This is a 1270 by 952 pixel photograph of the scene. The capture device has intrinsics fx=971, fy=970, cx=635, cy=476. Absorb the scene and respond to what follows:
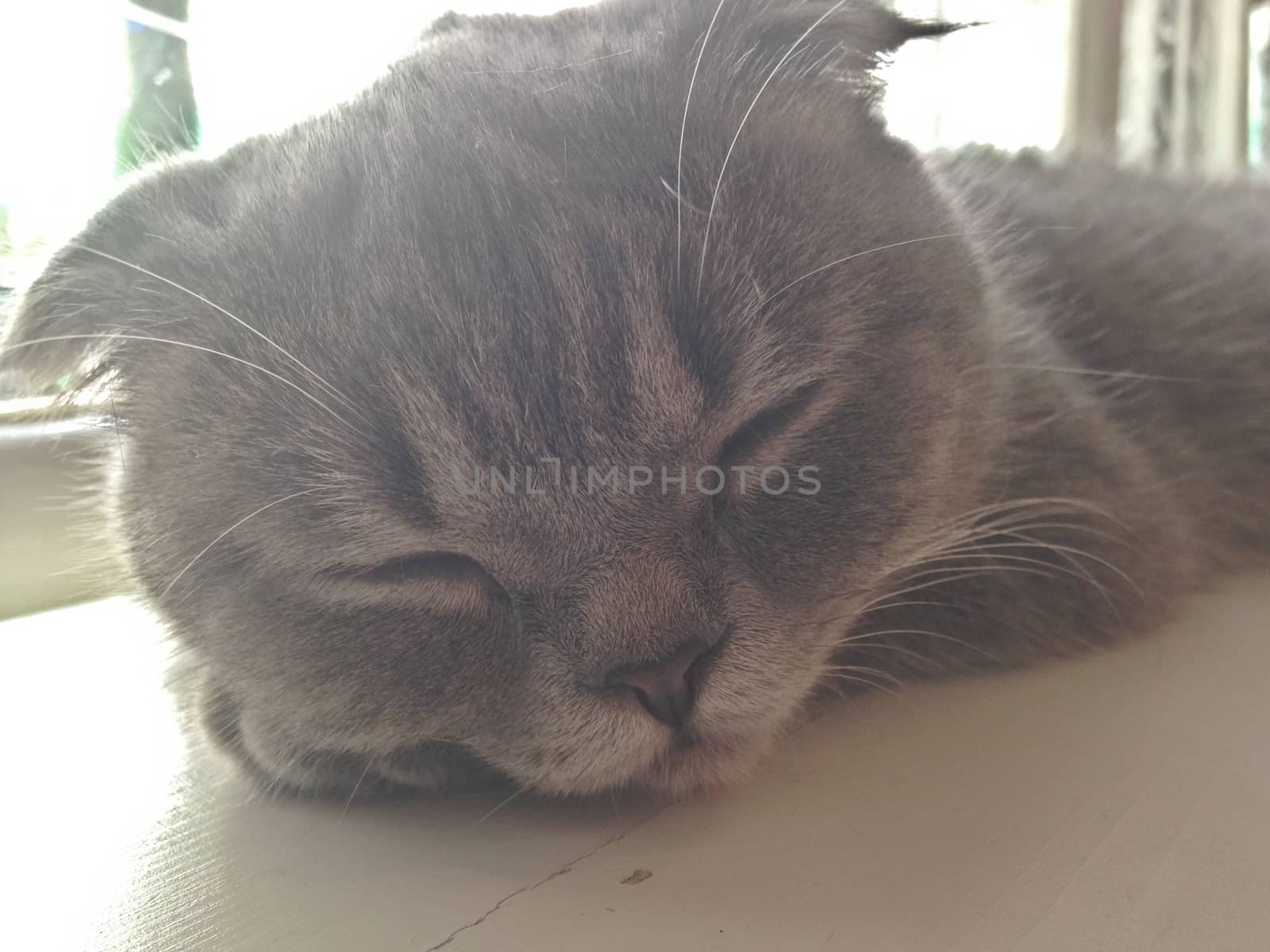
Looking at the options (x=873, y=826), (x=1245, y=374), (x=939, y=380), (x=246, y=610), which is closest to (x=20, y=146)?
(x=246, y=610)

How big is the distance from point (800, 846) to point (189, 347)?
0.64m

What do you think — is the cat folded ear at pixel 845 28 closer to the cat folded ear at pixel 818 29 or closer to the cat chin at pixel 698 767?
the cat folded ear at pixel 818 29

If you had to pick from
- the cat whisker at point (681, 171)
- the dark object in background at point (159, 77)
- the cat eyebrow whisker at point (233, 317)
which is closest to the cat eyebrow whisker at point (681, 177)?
the cat whisker at point (681, 171)

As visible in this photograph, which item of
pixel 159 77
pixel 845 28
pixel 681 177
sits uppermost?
pixel 159 77

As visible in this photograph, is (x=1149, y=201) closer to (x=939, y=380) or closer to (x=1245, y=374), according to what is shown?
(x=1245, y=374)

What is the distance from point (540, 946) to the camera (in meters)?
0.59

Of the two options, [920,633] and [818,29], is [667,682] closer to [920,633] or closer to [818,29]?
[920,633]

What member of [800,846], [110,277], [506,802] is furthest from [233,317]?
[800,846]

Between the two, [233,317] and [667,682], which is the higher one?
[233,317]

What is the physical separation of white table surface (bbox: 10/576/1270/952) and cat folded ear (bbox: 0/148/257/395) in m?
0.39

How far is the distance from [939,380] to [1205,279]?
2.70 feet

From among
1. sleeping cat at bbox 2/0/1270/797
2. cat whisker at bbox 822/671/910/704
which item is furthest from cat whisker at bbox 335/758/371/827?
cat whisker at bbox 822/671/910/704

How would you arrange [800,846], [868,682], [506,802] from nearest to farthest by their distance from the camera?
[800,846] < [506,802] < [868,682]

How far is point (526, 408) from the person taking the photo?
0.72 metres
